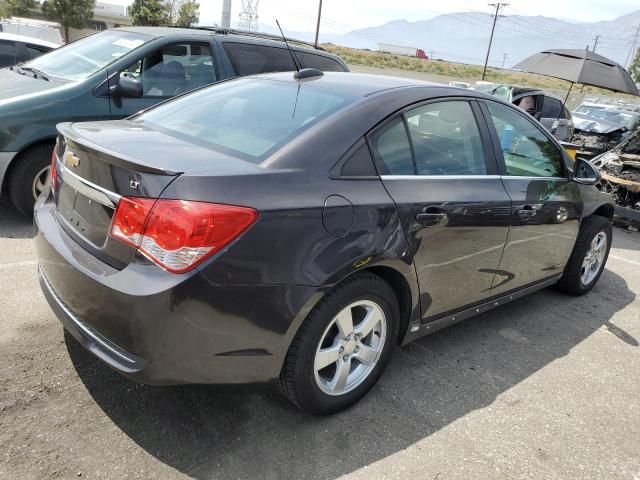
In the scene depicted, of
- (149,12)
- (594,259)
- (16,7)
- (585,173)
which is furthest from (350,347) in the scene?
(16,7)

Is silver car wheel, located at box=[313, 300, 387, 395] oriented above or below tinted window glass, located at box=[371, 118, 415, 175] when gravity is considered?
below

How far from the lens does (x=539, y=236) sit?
369cm

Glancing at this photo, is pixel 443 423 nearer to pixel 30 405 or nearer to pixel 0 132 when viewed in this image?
pixel 30 405

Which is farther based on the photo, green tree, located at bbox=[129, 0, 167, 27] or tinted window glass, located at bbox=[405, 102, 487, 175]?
green tree, located at bbox=[129, 0, 167, 27]

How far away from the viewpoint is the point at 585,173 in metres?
4.25

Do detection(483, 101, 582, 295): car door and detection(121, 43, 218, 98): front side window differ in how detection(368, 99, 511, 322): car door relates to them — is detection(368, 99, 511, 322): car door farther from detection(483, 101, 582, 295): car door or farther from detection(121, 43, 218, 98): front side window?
detection(121, 43, 218, 98): front side window

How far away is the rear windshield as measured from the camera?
254 cm

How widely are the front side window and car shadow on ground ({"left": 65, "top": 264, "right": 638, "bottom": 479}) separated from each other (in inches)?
119

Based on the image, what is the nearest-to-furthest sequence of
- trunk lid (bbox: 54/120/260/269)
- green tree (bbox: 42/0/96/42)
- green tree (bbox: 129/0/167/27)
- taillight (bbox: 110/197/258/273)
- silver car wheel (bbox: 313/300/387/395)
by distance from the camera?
taillight (bbox: 110/197/258/273) < trunk lid (bbox: 54/120/260/269) < silver car wheel (bbox: 313/300/387/395) < green tree (bbox: 42/0/96/42) < green tree (bbox: 129/0/167/27)

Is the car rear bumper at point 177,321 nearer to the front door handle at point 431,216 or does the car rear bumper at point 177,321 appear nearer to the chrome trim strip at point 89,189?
the chrome trim strip at point 89,189

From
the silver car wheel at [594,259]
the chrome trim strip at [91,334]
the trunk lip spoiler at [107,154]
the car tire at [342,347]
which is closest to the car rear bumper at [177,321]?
the chrome trim strip at [91,334]

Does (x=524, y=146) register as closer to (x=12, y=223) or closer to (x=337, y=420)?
(x=337, y=420)

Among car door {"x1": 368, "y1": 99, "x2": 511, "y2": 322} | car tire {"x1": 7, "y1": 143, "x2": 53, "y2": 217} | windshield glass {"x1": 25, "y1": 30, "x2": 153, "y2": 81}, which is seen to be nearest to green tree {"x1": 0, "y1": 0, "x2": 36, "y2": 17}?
windshield glass {"x1": 25, "y1": 30, "x2": 153, "y2": 81}

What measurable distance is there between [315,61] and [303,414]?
4875mm
